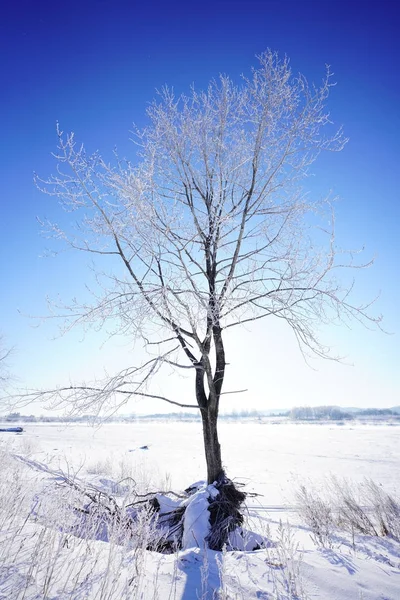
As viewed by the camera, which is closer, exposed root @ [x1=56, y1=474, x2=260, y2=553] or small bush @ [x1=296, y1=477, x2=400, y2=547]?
exposed root @ [x1=56, y1=474, x2=260, y2=553]

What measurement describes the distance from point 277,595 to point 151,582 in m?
0.95

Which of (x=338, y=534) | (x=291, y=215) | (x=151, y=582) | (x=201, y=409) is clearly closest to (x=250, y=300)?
(x=291, y=215)

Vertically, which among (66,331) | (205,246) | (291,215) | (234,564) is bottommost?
(234,564)

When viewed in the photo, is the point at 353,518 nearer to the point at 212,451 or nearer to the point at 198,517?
the point at 212,451

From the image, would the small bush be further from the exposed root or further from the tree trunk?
the tree trunk

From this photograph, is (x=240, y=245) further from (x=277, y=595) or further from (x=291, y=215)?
(x=277, y=595)

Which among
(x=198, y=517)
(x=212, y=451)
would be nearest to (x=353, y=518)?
(x=212, y=451)

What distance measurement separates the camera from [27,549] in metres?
2.52

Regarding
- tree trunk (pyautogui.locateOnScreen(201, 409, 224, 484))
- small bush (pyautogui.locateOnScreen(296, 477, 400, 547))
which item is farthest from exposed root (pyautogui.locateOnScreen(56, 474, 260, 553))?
small bush (pyautogui.locateOnScreen(296, 477, 400, 547))

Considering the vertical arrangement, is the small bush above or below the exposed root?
below

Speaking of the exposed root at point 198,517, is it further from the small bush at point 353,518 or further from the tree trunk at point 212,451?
the small bush at point 353,518

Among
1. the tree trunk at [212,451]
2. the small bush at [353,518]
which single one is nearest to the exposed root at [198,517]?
the tree trunk at [212,451]

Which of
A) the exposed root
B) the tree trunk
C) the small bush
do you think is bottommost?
the small bush

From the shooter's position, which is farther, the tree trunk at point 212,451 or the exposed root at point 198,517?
the tree trunk at point 212,451
